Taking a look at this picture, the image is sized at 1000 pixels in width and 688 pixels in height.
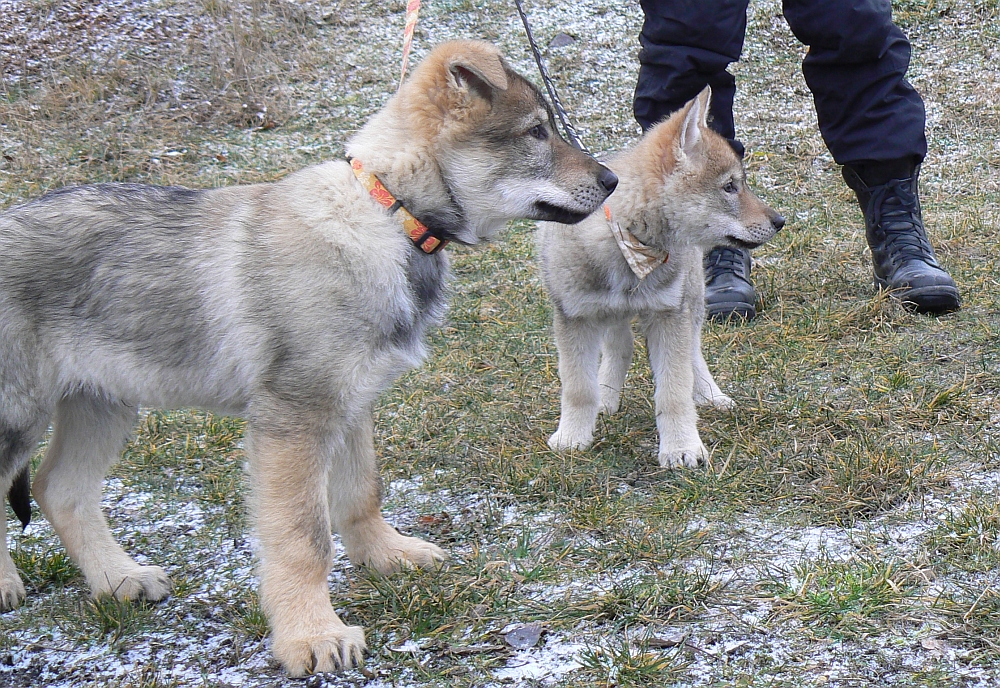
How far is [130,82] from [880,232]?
21.8 ft

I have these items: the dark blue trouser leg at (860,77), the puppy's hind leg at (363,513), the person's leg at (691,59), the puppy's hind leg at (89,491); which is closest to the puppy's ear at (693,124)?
the person's leg at (691,59)

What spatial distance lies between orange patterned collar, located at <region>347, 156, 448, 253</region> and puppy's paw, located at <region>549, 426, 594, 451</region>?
4.03 feet

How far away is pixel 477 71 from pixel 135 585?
1.71 meters


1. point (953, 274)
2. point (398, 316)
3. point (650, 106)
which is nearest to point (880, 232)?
point (953, 274)

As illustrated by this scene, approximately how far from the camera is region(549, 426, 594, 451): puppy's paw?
3.55 meters

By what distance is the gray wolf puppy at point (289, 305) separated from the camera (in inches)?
94.8

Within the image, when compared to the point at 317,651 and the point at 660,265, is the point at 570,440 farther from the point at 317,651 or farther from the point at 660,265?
the point at 317,651

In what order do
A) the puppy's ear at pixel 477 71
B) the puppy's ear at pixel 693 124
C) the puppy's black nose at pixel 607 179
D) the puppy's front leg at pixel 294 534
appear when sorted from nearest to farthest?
the puppy's front leg at pixel 294 534, the puppy's ear at pixel 477 71, the puppy's black nose at pixel 607 179, the puppy's ear at pixel 693 124

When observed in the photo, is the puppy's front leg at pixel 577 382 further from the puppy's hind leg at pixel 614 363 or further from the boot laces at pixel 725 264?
the boot laces at pixel 725 264

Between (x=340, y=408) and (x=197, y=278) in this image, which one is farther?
(x=197, y=278)

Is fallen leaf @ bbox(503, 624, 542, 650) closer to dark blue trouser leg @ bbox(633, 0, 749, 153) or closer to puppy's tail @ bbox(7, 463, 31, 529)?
puppy's tail @ bbox(7, 463, 31, 529)

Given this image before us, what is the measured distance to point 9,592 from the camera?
8.95ft

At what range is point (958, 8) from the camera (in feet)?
30.5

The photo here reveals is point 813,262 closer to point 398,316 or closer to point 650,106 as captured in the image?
point 650,106
